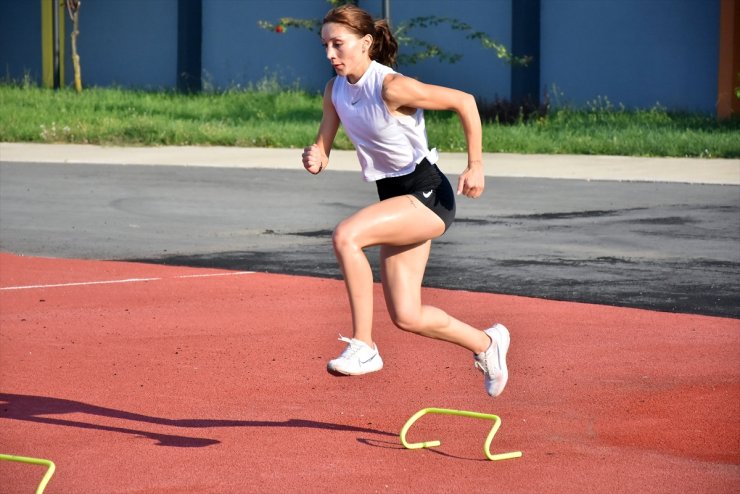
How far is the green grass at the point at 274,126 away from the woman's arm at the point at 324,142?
17122 mm

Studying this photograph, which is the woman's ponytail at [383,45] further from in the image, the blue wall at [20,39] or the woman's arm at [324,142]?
the blue wall at [20,39]

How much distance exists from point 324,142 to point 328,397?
4.75ft

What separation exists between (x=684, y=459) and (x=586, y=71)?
26973 mm

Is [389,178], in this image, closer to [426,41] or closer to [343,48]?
[343,48]

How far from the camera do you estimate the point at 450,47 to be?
3466cm

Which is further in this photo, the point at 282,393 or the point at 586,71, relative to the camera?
the point at 586,71

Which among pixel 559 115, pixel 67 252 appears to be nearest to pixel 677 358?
pixel 67 252

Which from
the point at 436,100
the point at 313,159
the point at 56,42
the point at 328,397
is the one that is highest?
the point at 436,100

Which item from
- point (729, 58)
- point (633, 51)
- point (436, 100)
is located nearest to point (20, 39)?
point (633, 51)

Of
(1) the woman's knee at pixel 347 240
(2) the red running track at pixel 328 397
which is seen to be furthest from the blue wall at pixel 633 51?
(1) the woman's knee at pixel 347 240

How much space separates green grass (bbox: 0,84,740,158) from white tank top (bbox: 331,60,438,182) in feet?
56.9

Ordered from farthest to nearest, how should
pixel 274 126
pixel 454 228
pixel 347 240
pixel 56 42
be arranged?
pixel 56 42 < pixel 274 126 < pixel 454 228 < pixel 347 240

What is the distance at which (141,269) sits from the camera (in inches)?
499

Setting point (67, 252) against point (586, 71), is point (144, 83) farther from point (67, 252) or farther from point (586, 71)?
point (67, 252)
